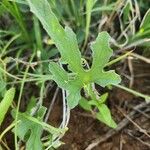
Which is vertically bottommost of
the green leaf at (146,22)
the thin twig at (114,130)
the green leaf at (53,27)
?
the thin twig at (114,130)

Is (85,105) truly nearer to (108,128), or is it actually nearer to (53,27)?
(108,128)

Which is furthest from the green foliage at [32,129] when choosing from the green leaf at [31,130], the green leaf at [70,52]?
the green leaf at [70,52]

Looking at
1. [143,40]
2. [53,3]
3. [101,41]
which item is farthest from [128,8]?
[101,41]

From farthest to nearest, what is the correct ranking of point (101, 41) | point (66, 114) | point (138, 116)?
point (138, 116) → point (66, 114) → point (101, 41)

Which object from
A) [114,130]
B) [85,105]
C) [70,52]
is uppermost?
[70,52]

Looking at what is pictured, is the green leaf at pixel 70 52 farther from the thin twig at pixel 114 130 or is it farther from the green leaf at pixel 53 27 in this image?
the thin twig at pixel 114 130

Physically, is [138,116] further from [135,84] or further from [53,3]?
[53,3]

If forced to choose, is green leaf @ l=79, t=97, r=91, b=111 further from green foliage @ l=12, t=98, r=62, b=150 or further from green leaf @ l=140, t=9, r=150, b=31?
green leaf @ l=140, t=9, r=150, b=31

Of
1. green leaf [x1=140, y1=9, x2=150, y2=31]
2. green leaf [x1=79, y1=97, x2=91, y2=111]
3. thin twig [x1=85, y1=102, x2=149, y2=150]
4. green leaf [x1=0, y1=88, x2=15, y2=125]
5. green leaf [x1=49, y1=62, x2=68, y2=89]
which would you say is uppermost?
green leaf [x1=49, y1=62, x2=68, y2=89]

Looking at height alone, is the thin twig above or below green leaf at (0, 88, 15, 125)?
below

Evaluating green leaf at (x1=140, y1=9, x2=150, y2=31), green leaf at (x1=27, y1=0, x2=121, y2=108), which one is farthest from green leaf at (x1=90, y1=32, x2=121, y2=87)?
green leaf at (x1=140, y1=9, x2=150, y2=31)

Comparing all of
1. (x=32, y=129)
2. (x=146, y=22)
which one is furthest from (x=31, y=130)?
(x=146, y=22)
